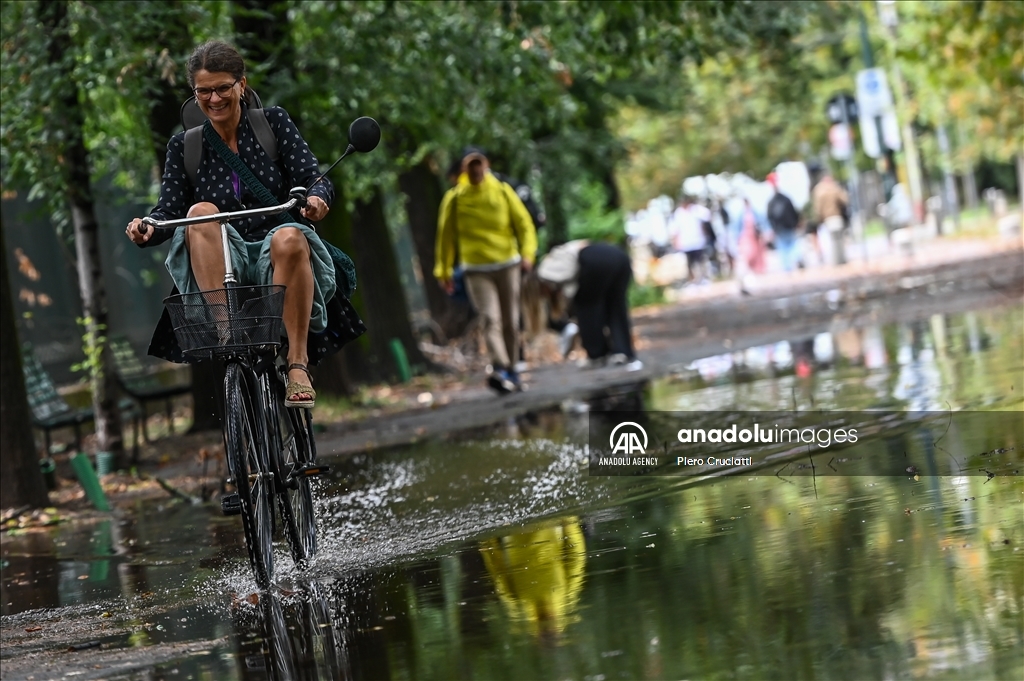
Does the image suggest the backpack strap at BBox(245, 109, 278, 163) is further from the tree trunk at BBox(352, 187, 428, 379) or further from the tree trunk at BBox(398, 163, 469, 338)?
the tree trunk at BBox(398, 163, 469, 338)

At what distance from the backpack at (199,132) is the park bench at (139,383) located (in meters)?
8.74

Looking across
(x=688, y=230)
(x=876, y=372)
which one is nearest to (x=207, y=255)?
(x=876, y=372)

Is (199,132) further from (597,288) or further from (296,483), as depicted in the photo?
(597,288)

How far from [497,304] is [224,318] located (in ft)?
31.1

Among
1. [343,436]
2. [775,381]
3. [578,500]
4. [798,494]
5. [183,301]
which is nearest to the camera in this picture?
[183,301]

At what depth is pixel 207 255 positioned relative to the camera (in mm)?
6699

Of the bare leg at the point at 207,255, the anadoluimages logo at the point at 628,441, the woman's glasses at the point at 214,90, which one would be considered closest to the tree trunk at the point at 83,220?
the anadoluimages logo at the point at 628,441

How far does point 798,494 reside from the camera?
724cm

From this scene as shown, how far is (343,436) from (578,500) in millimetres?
6447

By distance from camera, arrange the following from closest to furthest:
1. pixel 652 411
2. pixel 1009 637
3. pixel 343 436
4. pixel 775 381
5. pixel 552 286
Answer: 1. pixel 1009 637
2. pixel 652 411
3. pixel 775 381
4. pixel 343 436
5. pixel 552 286

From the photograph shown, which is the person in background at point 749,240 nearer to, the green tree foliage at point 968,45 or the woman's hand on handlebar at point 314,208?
the green tree foliage at point 968,45

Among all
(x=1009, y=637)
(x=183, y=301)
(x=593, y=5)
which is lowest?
(x=1009, y=637)

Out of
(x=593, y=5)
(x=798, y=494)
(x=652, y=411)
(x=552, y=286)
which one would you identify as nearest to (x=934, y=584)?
(x=798, y=494)

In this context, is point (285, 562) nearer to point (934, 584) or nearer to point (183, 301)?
point (183, 301)
